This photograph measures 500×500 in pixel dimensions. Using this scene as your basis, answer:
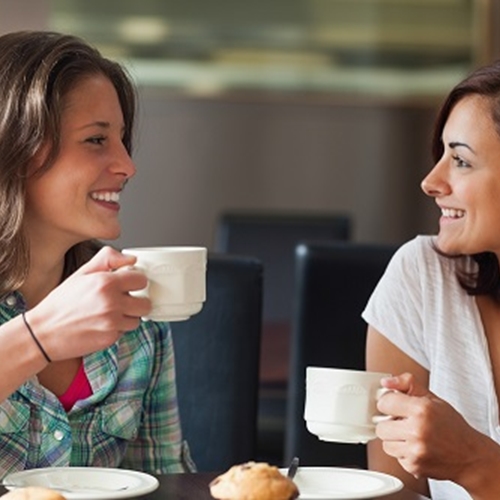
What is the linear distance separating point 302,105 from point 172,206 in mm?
590

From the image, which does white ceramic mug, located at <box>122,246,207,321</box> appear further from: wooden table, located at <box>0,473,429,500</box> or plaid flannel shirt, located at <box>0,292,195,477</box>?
plaid flannel shirt, located at <box>0,292,195,477</box>

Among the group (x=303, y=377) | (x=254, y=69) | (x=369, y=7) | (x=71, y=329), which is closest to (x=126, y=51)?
(x=254, y=69)

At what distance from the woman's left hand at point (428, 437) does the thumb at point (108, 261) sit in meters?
0.32

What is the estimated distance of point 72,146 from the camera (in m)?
1.88

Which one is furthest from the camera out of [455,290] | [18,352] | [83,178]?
[455,290]

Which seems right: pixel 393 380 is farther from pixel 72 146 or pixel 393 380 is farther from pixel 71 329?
pixel 72 146

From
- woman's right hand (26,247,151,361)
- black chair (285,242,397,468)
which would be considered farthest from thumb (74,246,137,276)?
black chair (285,242,397,468)

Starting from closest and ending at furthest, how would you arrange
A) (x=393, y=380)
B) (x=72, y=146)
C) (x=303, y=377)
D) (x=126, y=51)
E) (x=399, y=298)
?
(x=393, y=380) → (x=72, y=146) → (x=399, y=298) → (x=303, y=377) → (x=126, y=51)

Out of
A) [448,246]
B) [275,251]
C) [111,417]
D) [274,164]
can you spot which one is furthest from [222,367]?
[274,164]

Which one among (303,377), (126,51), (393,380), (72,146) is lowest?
(303,377)

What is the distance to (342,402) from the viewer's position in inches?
59.6

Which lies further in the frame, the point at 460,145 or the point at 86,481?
Answer: the point at 460,145

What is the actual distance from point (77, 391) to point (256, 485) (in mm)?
585

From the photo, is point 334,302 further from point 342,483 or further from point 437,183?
point 342,483
